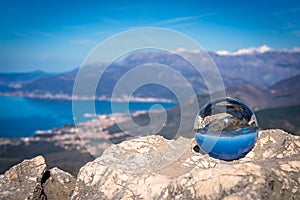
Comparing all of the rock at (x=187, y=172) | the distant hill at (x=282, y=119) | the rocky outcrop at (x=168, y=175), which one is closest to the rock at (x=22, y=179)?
the rocky outcrop at (x=168, y=175)

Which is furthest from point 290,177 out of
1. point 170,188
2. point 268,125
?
point 268,125

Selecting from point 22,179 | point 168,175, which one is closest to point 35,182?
point 22,179

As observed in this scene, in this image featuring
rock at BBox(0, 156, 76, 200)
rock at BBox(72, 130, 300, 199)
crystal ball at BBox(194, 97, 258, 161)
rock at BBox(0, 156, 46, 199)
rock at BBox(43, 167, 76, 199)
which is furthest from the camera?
rock at BBox(43, 167, 76, 199)

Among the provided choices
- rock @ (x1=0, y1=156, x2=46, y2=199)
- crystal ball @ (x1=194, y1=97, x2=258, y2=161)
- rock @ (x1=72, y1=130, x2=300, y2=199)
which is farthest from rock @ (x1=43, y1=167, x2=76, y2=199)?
crystal ball @ (x1=194, y1=97, x2=258, y2=161)

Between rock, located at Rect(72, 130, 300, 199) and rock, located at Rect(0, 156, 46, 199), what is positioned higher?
rock, located at Rect(0, 156, 46, 199)

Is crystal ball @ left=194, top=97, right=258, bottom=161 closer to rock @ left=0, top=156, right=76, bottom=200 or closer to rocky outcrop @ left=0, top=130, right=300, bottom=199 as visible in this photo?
rocky outcrop @ left=0, top=130, right=300, bottom=199

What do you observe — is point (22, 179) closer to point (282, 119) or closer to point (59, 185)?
point (59, 185)

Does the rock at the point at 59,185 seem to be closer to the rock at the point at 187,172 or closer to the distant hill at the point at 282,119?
the rock at the point at 187,172

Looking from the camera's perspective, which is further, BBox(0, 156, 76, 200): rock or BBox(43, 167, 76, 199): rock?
BBox(43, 167, 76, 199): rock
